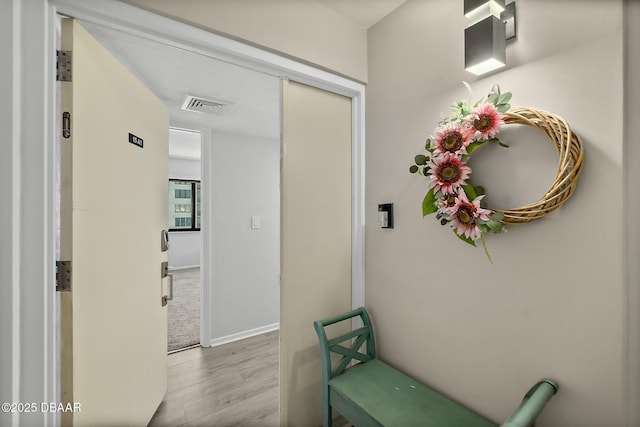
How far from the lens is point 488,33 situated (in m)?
1.09

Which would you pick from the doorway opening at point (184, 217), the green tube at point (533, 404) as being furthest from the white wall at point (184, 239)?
the green tube at point (533, 404)

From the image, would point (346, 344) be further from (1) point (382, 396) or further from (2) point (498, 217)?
(2) point (498, 217)

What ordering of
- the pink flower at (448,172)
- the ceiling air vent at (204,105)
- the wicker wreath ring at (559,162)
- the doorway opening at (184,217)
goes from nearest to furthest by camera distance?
the wicker wreath ring at (559,162)
the pink flower at (448,172)
the ceiling air vent at (204,105)
the doorway opening at (184,217)

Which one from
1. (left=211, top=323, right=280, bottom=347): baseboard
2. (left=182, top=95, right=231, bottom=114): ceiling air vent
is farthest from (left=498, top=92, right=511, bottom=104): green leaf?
(left=211, top=323, right=280, bottom=347): baseboard

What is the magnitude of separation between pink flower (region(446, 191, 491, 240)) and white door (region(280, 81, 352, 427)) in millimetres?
730

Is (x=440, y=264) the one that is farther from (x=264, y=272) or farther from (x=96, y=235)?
(x=264, y=272)

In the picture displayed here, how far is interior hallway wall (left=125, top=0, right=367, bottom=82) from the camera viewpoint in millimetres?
1240

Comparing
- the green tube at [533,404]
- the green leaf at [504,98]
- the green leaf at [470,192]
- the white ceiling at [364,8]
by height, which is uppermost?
the white ceiling at [364,8]

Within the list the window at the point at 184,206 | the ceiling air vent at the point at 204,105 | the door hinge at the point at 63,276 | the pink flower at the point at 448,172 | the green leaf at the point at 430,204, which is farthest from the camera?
the window at the point at 184,206

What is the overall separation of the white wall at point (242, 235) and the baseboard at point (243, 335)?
1cm

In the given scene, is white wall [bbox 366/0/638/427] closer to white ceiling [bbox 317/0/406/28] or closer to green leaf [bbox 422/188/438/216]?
white ceiling [bbox 317/0/406/28]

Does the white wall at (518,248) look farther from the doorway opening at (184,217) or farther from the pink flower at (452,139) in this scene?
the doorway opening at (184,217)

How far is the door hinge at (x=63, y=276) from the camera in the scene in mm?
1073

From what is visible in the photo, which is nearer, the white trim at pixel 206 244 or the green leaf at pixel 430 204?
the green leaf at pixel 430 204
